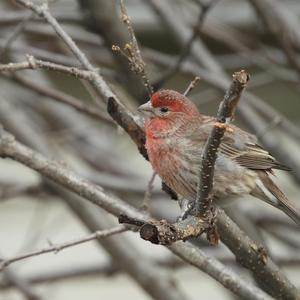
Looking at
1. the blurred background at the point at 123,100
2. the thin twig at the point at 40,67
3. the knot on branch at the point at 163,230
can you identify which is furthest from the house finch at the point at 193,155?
the knot on branch at the point at 163,230

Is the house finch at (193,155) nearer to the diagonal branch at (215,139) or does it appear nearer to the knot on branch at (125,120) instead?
the knot on branch at (125,120)

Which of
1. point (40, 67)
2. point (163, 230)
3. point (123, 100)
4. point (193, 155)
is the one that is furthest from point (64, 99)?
point (163, 230)

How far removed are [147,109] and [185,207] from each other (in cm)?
77

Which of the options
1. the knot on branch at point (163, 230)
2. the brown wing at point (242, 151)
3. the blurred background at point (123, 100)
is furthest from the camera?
the blurred background at point (123, 100)

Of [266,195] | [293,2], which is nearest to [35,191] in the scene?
[266,195]

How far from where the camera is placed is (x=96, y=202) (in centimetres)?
404

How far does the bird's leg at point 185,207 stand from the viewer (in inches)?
149

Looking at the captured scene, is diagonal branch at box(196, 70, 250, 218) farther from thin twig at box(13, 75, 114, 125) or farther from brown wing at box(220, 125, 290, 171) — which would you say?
thin twig at box(13, 75, 114, 125)

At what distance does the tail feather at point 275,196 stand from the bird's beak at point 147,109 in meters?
0.67

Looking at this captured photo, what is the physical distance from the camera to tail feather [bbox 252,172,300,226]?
4.52 m

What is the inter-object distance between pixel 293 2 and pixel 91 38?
4692mm

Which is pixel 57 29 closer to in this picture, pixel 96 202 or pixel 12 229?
pixel 96 202

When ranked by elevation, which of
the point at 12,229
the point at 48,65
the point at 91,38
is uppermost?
the point at 12,229

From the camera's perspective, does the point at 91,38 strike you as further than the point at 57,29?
Yes
